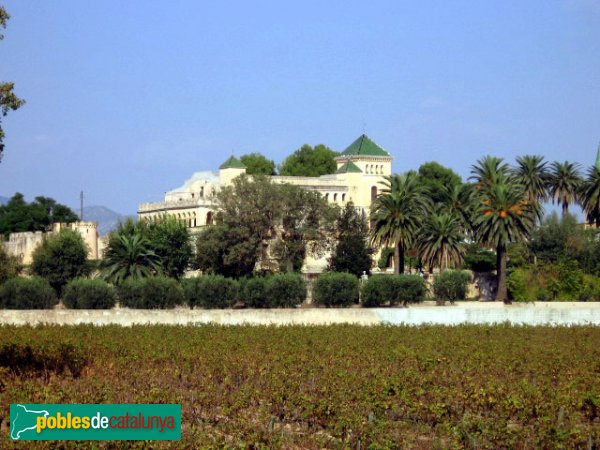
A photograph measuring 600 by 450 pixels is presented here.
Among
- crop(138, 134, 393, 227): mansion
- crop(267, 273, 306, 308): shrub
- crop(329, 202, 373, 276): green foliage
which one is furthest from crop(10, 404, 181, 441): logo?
crop(138, 134, 393, 227): mansion

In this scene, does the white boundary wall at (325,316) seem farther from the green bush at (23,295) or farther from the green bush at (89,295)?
the green bush at (23,295)

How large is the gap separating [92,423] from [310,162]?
99870 millimetres

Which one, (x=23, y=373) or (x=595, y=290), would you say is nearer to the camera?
Answer: (x=23, y=373)

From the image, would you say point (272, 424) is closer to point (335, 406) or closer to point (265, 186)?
point (335, 406)

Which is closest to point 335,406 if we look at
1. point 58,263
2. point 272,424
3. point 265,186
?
point 272,424

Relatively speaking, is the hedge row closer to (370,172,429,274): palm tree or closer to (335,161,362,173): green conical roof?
(370,172,429,274): palm tree

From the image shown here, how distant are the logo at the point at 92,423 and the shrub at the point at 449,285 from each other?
40512 mm

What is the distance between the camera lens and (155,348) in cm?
4006

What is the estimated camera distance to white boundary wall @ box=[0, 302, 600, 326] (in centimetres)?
5319

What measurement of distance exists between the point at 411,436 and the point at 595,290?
144 ft

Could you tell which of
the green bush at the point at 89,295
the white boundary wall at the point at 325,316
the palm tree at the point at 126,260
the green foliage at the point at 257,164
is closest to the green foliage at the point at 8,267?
the palm tree at the point at 126,260

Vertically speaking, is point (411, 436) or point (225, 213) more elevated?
point (225, 213)

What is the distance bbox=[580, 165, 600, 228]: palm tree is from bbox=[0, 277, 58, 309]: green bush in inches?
1371

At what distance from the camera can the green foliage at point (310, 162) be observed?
122 m
